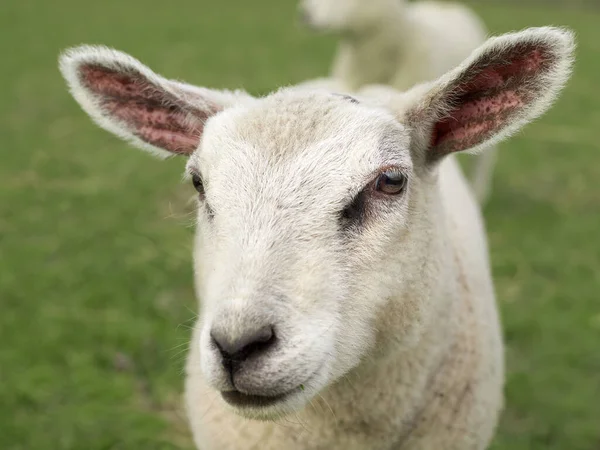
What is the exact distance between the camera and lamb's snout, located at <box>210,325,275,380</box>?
199 cm

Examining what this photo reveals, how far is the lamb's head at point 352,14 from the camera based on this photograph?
5980 millimetres

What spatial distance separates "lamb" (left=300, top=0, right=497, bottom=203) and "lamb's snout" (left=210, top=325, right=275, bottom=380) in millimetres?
3784

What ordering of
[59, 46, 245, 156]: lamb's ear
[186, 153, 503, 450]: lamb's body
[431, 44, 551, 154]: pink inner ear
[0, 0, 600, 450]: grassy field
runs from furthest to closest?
1. [0, 0, 600, 450]: grassy field
2. [59, 46, 245, 156]: lamb's ear
3. [186, 153, 503, 450]: lamb's body
4. [431, 44, 551, 154]: pink inner ear

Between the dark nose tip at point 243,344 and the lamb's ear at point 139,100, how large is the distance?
1030mm

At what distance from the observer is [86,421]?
4082 mm

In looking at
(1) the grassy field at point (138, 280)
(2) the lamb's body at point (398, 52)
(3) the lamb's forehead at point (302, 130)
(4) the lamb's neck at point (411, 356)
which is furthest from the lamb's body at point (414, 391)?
(2) the lamb's body at point (398, 52)

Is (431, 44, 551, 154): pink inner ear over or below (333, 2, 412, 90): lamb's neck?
below

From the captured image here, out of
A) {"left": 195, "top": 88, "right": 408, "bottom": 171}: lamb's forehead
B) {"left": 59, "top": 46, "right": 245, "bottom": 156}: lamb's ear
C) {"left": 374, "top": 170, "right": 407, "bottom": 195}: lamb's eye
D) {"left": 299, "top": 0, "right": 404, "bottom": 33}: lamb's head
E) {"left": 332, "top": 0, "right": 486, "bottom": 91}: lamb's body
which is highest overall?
{"left": 299, "top": 0, "right": 404, "bottom": 33}: lamb's head

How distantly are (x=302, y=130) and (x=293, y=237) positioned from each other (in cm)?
36

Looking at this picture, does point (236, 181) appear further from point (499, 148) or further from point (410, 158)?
point (499, 148)

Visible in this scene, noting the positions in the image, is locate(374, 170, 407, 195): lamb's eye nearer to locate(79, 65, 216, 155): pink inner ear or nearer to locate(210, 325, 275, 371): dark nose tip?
locate(210, 325, 275, 371): dark nose tip

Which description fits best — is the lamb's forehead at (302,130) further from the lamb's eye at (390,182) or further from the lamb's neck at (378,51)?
the lamb's neck at (378,51)

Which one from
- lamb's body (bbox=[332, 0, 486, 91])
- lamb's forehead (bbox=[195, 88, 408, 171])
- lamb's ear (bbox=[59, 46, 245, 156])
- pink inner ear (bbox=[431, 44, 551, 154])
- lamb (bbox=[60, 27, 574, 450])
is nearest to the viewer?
lamb (bbox=[60, 27, 574, 450])

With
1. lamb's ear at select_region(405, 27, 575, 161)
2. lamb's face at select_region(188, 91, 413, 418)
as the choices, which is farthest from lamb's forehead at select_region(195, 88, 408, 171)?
lamb's ear at select_region(405, 27, 575, 161)
